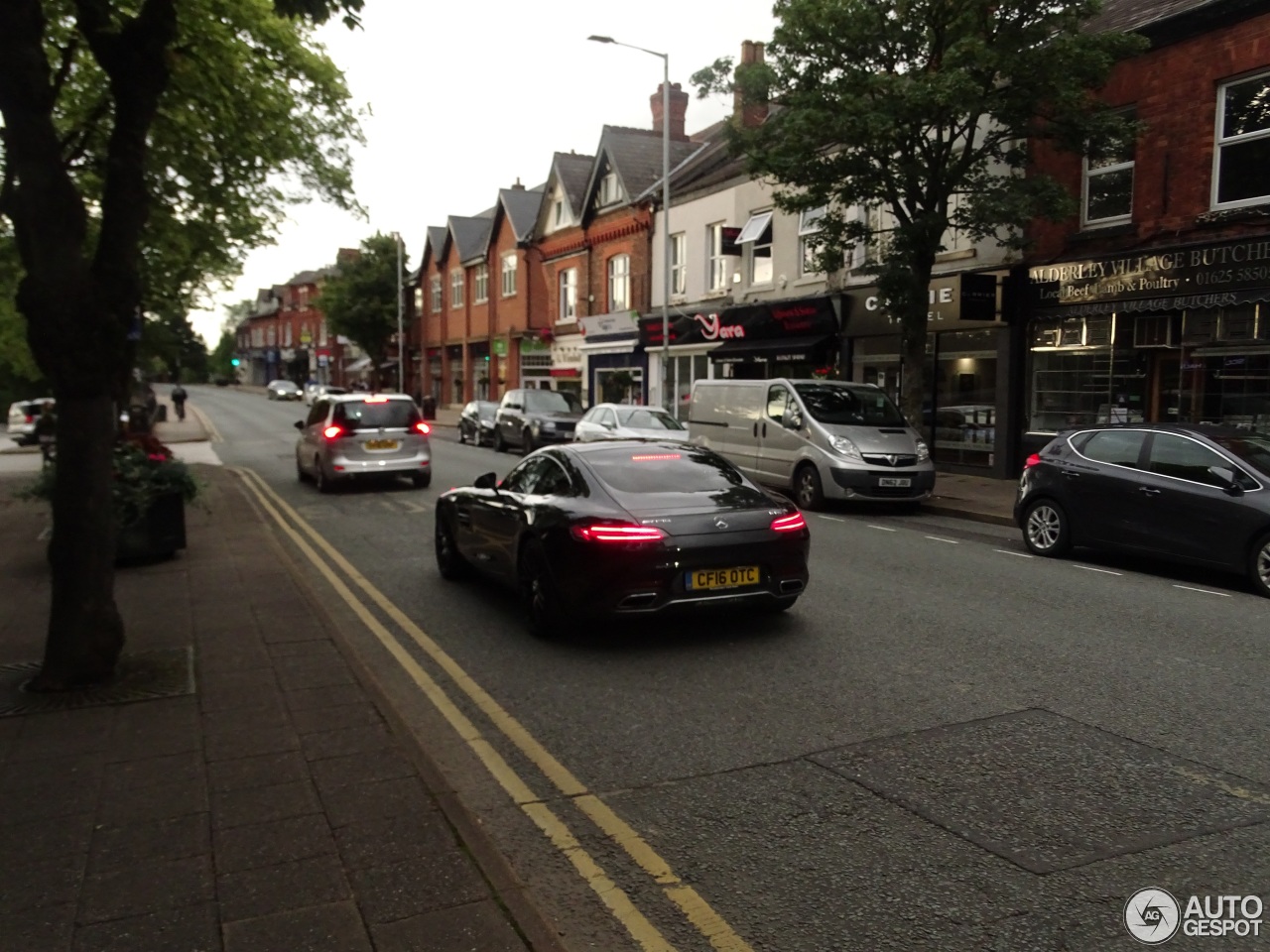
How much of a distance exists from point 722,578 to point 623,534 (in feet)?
2.57

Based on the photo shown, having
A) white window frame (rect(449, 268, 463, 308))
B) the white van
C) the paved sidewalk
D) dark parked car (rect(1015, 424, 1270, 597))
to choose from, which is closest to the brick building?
the white van

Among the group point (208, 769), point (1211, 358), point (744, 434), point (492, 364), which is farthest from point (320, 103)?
point (492, 364)

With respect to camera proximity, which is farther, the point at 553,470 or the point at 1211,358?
the point at 1211,358

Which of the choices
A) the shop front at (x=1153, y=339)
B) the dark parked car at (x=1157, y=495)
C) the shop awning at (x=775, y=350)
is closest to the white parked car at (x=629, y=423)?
the shop awning at (x=775, y=350)

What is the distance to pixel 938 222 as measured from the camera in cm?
1594

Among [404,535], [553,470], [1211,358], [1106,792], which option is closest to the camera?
[1106,792]

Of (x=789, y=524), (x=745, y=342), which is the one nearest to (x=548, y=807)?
(x=789, y=524)

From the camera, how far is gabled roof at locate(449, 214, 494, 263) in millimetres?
51375

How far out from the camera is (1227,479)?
936 centimetres

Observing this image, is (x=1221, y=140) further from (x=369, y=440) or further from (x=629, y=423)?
(x=369, y=440)

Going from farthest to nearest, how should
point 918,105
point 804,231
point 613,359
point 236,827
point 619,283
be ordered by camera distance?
1. point 613,359
2. point 619,283
3. point 804,231
4. point 918,105
5. point 236,827

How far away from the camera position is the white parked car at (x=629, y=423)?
813 inches

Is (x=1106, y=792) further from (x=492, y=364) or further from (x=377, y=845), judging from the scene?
(x=492, y=364)

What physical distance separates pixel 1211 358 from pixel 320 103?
1750 cm
